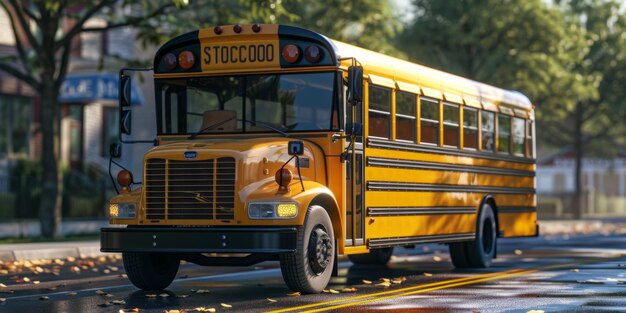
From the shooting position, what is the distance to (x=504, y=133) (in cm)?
1850

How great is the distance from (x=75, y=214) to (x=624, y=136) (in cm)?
3049

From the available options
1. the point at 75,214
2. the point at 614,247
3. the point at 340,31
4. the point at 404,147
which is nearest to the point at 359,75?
the point at 404,147

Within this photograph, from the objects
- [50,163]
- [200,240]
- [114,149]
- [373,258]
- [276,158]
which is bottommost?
[373,258]

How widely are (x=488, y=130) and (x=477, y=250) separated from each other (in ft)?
6.24

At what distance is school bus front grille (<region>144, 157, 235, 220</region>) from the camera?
39.0 feet

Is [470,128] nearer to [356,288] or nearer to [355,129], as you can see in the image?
[356,288]

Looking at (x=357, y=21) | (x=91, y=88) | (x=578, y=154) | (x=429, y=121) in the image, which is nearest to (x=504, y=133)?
(x=429, y=121)

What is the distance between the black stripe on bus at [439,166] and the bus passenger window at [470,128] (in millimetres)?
330

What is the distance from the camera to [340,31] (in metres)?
35.1

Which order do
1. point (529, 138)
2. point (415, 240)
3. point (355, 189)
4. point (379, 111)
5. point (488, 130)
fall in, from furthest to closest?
point (529, 138) < point (488, 130) < point (415, 240) < point (379, 111) < point (355, 189)

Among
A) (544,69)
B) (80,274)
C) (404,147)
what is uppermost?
(544,69)

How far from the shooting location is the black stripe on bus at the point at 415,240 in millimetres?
13750

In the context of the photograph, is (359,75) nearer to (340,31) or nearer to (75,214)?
(75,214)

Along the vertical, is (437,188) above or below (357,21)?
below
